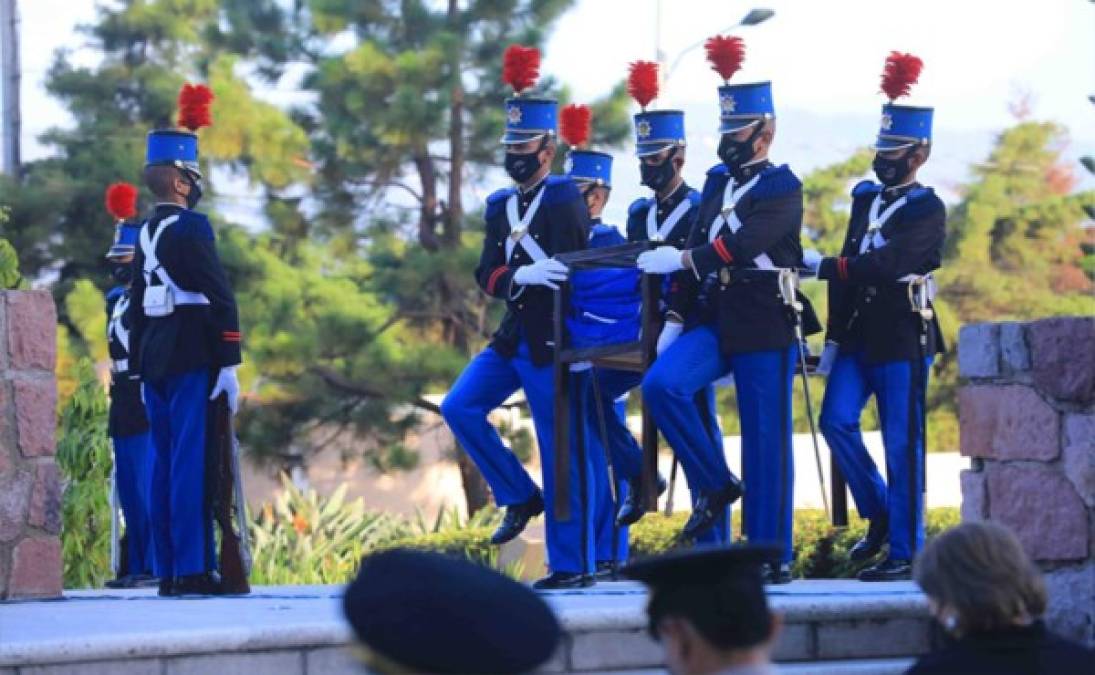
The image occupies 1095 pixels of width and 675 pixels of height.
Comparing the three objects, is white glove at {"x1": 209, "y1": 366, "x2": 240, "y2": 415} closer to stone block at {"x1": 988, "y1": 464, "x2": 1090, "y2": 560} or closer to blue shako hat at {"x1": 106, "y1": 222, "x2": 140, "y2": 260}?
blue shako hat at {"x1": 106, "y1": 222, "x2": 140, "y2": 260}

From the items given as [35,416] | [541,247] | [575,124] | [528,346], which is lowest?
[35,416]

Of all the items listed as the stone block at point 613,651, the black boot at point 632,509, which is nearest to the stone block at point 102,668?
the stone block at point 613,651

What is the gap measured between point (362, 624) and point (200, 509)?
596cm

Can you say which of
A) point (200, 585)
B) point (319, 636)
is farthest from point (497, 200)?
point (319, 636)

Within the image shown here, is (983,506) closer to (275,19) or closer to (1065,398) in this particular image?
(1065,398)

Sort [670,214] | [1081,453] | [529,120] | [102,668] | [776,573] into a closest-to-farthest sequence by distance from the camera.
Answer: [102,668] < [1081,453] < [776,573] < [529,120] < [670,214]

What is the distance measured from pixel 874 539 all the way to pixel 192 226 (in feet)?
9.56

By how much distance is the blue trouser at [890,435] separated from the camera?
923 cm

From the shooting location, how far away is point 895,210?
9273 mm

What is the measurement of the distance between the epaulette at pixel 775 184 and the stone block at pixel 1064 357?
5.71 feet

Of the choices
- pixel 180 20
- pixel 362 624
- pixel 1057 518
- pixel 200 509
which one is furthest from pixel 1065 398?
pixel 180 20

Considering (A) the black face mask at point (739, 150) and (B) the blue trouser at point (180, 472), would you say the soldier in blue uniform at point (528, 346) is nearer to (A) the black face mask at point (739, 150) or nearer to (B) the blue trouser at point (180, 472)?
(A) the black face mask at point (739, 150)

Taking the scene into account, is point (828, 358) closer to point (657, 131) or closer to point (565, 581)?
point (657, 131)

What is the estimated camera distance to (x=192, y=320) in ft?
29.6
